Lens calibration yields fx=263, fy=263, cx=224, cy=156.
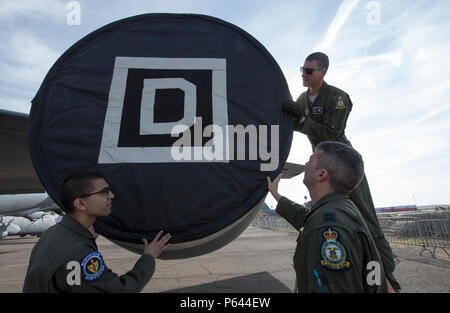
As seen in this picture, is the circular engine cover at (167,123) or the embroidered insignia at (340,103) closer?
the circular engine cover at (167,123)

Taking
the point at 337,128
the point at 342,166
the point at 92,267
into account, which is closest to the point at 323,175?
the point at 342,166

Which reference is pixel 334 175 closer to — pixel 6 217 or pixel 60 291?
pixel 60 291

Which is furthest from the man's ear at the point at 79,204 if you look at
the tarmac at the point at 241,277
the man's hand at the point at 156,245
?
the tarmac at the point at 241,277

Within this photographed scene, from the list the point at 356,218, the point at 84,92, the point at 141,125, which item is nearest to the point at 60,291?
the point at 141,125

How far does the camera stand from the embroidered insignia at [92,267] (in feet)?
3.48

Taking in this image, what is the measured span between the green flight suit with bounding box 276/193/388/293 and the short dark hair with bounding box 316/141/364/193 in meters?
0.19

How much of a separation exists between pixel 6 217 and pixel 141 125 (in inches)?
1062

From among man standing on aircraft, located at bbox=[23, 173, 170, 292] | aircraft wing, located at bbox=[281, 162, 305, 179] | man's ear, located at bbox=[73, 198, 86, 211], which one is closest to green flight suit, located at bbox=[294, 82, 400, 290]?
aircraft wing, located at bbox=[281, 162, 305, 179]

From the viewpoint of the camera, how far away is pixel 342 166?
1311 millimetres

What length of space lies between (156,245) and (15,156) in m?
2.57

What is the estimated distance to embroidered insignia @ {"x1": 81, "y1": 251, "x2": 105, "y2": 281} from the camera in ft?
3.48

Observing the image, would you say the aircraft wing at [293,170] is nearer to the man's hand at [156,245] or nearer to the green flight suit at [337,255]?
the green flight suit at [337,255]

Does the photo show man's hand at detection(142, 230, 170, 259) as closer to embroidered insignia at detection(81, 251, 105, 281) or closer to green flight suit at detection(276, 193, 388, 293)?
embroidered insignia at detection(81, 251, 105, 281)

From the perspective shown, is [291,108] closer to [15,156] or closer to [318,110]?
[318,110]
